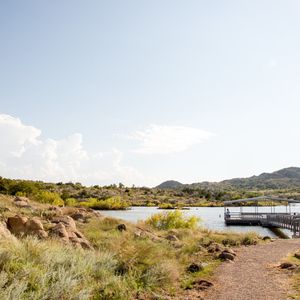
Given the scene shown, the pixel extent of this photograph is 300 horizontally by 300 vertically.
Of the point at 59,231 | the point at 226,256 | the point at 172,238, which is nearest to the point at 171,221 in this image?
the point at 172,238

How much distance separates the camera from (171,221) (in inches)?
1222

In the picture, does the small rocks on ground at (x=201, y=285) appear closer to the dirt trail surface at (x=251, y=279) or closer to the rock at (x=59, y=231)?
the dirt trail surface at (x=251, y=279)

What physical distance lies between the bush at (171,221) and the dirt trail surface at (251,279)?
38.0 feet

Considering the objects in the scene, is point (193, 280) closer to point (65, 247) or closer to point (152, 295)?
point (152, 295)

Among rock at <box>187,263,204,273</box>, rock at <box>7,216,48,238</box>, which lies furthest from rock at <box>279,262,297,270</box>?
rock at <box>7,216,48,238</box>

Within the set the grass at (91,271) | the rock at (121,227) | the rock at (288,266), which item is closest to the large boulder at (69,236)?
the grass at (91,271)

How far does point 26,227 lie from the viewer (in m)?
15.2

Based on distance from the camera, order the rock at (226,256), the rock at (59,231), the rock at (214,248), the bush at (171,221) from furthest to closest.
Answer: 1. the bush at (171,221)
2. the rock at (214,248)
3. the rock at (226,256)
4. the rock at (59,231)

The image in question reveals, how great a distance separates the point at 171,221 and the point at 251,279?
59.8 feet

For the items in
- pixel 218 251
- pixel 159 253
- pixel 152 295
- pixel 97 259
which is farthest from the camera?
pixel 218 251

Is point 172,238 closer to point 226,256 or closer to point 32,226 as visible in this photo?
point 226,256

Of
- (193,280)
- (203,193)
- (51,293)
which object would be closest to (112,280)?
Result: (51,293)

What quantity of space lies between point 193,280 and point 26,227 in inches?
253

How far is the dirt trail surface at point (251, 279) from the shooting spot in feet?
35.9
